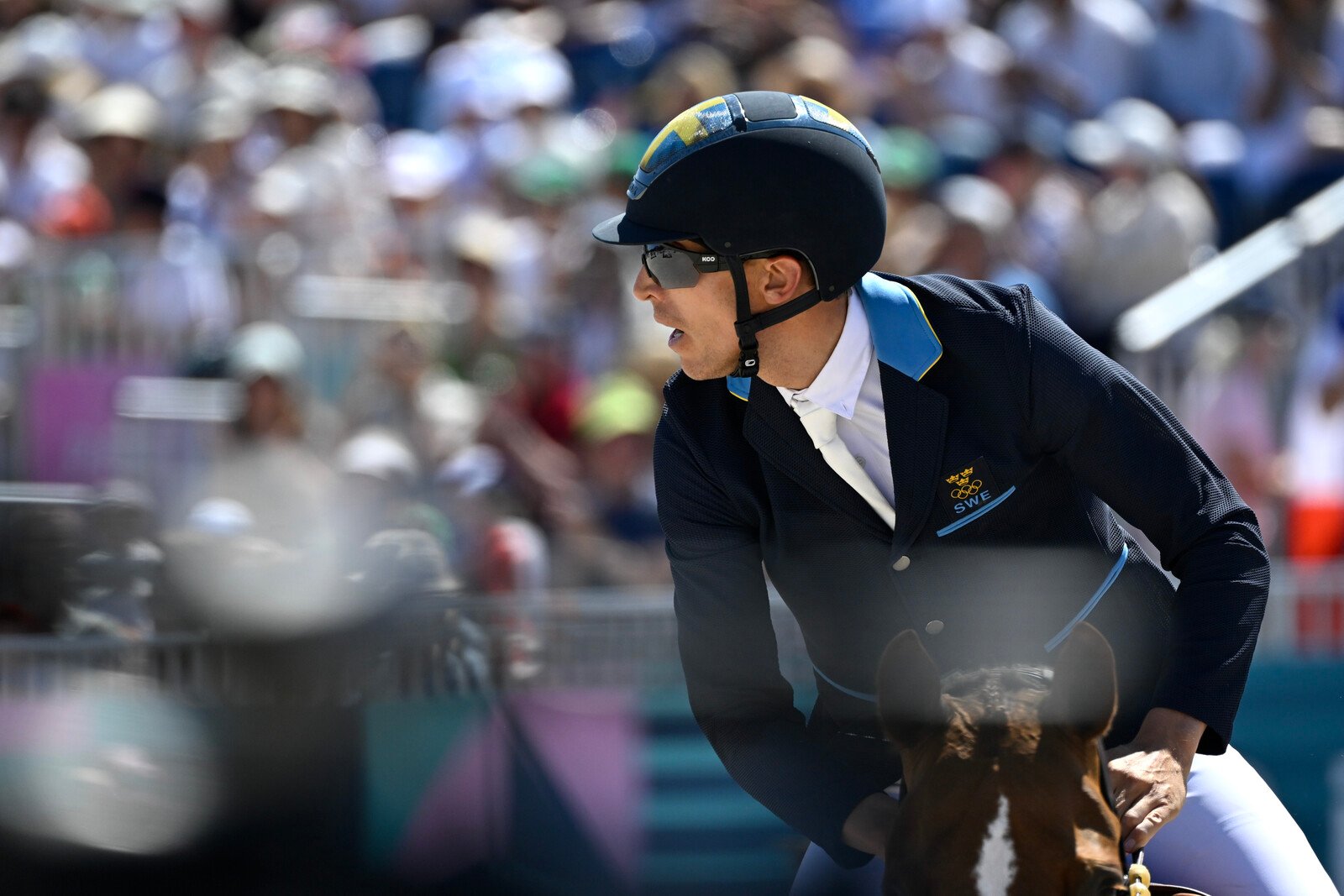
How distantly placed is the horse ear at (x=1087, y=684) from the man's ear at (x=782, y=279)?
0.65 m

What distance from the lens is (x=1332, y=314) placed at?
22.6 feet

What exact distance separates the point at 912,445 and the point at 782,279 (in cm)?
30

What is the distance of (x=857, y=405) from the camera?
2.52 meters

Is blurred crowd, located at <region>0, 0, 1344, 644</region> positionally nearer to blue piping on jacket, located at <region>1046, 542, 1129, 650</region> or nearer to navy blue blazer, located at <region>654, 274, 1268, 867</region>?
navy blue blazer, located at <region>654, 274, 1268, 867</region>

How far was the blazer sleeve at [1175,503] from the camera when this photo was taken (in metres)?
2.30

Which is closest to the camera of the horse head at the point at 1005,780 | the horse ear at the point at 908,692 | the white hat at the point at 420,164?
the horse head at the point at 1005,780

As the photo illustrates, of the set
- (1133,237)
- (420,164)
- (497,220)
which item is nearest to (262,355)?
(497,220)

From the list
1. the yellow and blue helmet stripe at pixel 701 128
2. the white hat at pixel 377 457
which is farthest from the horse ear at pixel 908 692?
the white hat at pixel 377 457

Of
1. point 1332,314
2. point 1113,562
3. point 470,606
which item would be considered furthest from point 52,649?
point 1332,314

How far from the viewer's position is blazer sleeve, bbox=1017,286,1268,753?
90.6 inches

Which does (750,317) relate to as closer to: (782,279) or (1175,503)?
(782,279)

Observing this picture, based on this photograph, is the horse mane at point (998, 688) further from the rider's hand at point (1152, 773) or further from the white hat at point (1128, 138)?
the white hat at point (1128, 138)

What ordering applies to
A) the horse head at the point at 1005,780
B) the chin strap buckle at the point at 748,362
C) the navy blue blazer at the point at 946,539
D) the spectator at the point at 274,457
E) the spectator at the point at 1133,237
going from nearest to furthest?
the horse head at the point at 1005,780
the navy blue blazer at the point at 946,539
the chin strap buckle at the point at 748,362
the spectator at the point at 274,457
the spectator at the point at 1133,237

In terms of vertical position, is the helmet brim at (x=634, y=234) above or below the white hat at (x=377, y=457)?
above
